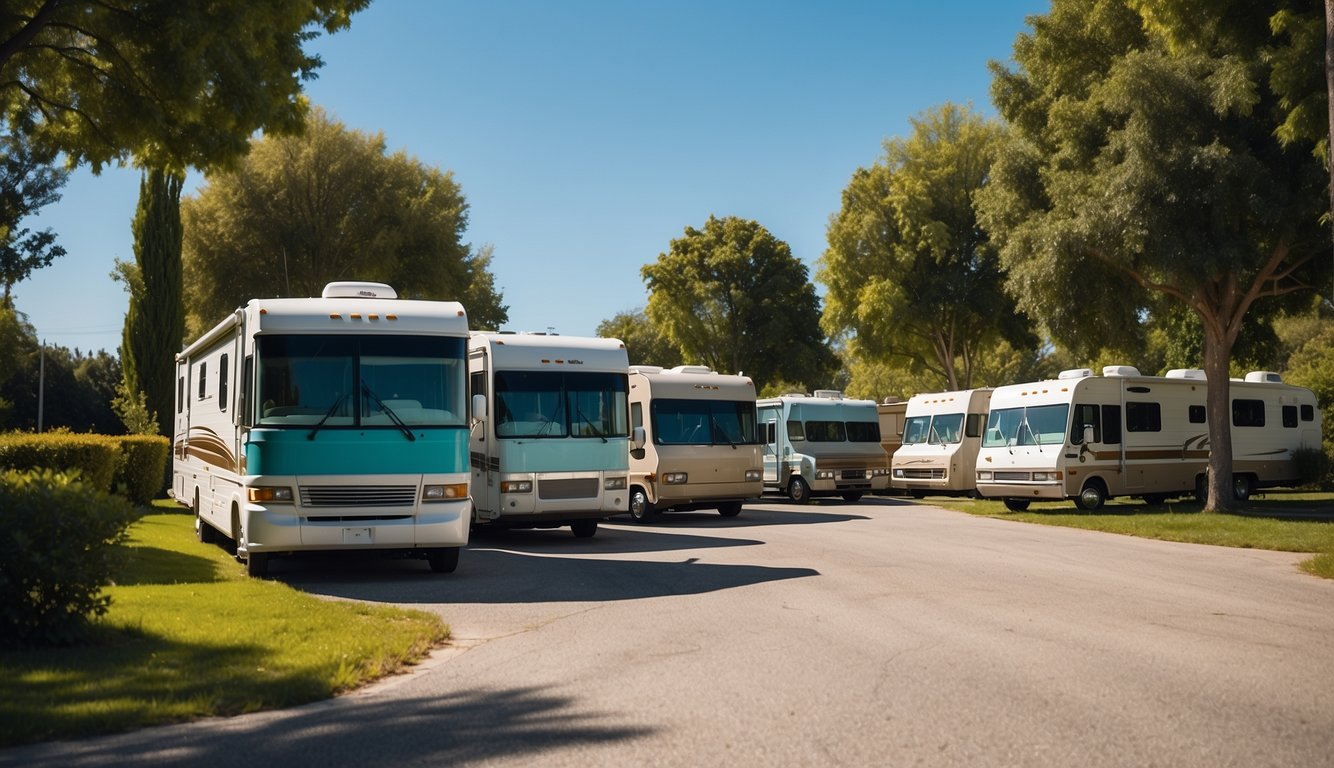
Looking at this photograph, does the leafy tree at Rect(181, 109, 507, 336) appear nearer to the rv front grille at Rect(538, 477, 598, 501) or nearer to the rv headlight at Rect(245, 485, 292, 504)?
the rv front grille at Rect(538, 477, 598, 501)

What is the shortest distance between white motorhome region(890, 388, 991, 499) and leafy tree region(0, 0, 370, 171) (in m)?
19.8

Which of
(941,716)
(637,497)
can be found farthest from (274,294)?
(941,716)

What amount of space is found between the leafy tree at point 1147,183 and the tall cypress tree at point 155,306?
20.1 meters

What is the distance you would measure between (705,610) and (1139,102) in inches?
608

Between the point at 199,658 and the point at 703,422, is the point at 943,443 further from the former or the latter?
the point at 199,658

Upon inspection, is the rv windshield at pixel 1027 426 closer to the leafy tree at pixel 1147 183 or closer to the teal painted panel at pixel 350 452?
the leafy tree at pixel 1147 183

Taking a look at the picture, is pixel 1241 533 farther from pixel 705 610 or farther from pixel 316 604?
pixel 316 604

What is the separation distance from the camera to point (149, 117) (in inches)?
553

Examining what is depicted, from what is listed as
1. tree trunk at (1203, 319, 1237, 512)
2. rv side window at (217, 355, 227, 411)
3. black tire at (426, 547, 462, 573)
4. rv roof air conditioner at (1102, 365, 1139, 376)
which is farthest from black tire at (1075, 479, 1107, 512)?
rv side window at (217, 355, 227, 411)

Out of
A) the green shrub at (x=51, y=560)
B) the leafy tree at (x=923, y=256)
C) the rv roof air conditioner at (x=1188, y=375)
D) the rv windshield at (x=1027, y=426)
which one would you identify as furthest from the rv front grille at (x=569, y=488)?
the leafy tree at (x=923, y=256)

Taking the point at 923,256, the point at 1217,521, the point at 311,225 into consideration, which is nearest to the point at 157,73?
the point at 1217,521

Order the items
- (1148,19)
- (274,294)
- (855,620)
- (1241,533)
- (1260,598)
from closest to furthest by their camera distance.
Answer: (855,620), (1260,598), (1241,533), (1148,19), (274,294)

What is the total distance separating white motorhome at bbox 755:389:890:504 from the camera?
29.8m

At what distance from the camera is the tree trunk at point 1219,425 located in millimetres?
23484
